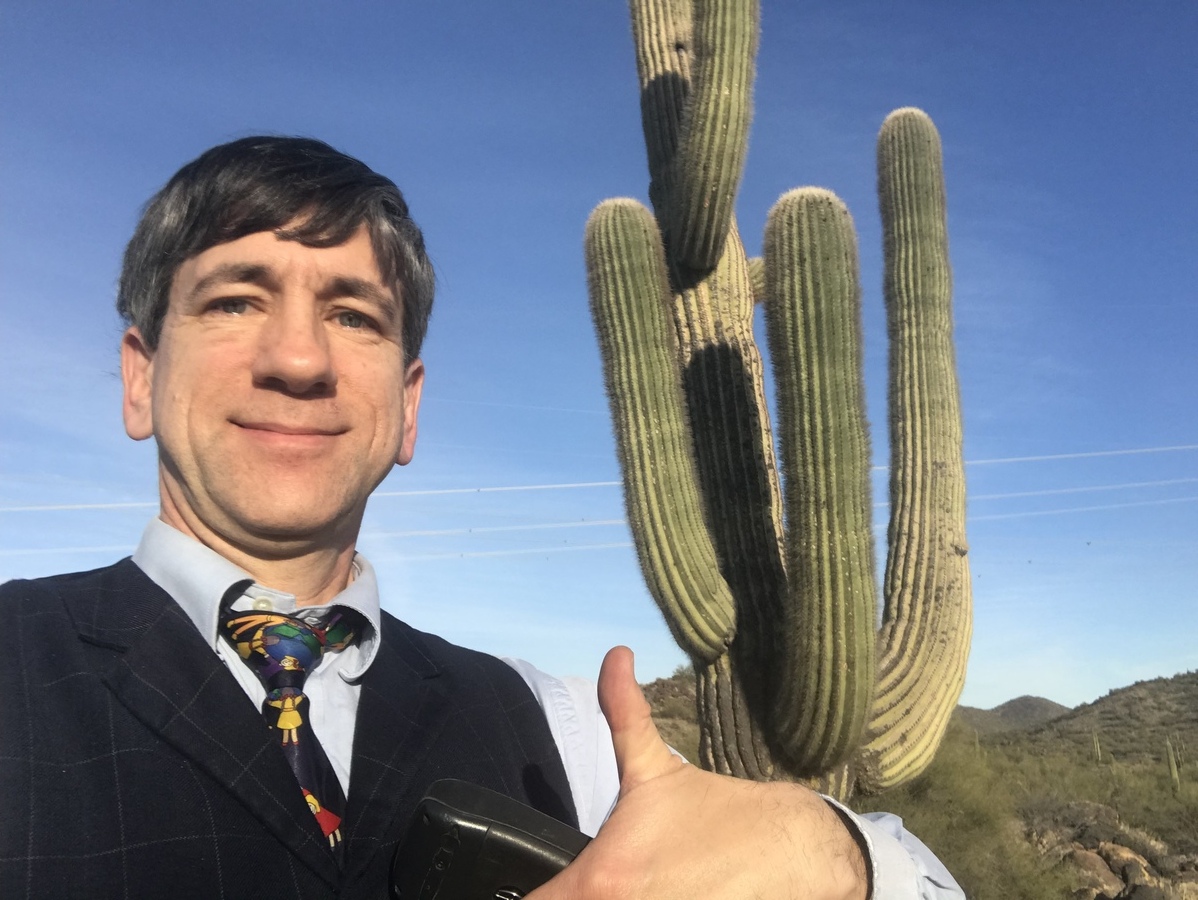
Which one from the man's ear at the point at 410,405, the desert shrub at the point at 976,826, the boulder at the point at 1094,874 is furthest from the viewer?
the boulder at the point at 1094,874

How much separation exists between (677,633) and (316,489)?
11.4 ft

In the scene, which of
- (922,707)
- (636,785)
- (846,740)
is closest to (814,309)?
(846,740)

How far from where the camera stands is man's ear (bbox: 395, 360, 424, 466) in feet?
6.49

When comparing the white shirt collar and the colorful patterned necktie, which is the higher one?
the white shirt collar

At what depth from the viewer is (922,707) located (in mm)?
5230

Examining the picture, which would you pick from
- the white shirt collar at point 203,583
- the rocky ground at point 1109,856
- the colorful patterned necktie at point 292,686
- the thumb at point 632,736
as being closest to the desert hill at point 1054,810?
the rocky ground at point 1109,856

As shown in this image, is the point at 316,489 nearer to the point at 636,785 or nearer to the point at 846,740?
the point at 636,785

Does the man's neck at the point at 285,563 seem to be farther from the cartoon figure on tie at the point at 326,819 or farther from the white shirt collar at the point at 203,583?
the cartoon figure on tie at the point at 326,819

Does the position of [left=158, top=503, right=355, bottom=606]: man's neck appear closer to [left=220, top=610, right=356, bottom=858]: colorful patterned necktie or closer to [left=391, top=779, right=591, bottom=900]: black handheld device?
[left=220, top=610, right=356, bottom=858]: colorful patterned necktie

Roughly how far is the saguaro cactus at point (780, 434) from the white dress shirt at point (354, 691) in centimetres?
262

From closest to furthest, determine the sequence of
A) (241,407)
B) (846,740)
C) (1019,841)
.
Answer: (241,407)
(846,740)
(1019,841)

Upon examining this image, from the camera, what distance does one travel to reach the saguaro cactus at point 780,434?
4320 millimetres

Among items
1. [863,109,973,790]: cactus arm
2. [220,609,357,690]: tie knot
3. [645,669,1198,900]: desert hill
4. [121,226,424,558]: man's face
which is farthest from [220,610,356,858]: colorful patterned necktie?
[645,669,1198,900]: desert hill

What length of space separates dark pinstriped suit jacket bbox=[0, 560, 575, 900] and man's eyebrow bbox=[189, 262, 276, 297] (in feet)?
1.71
